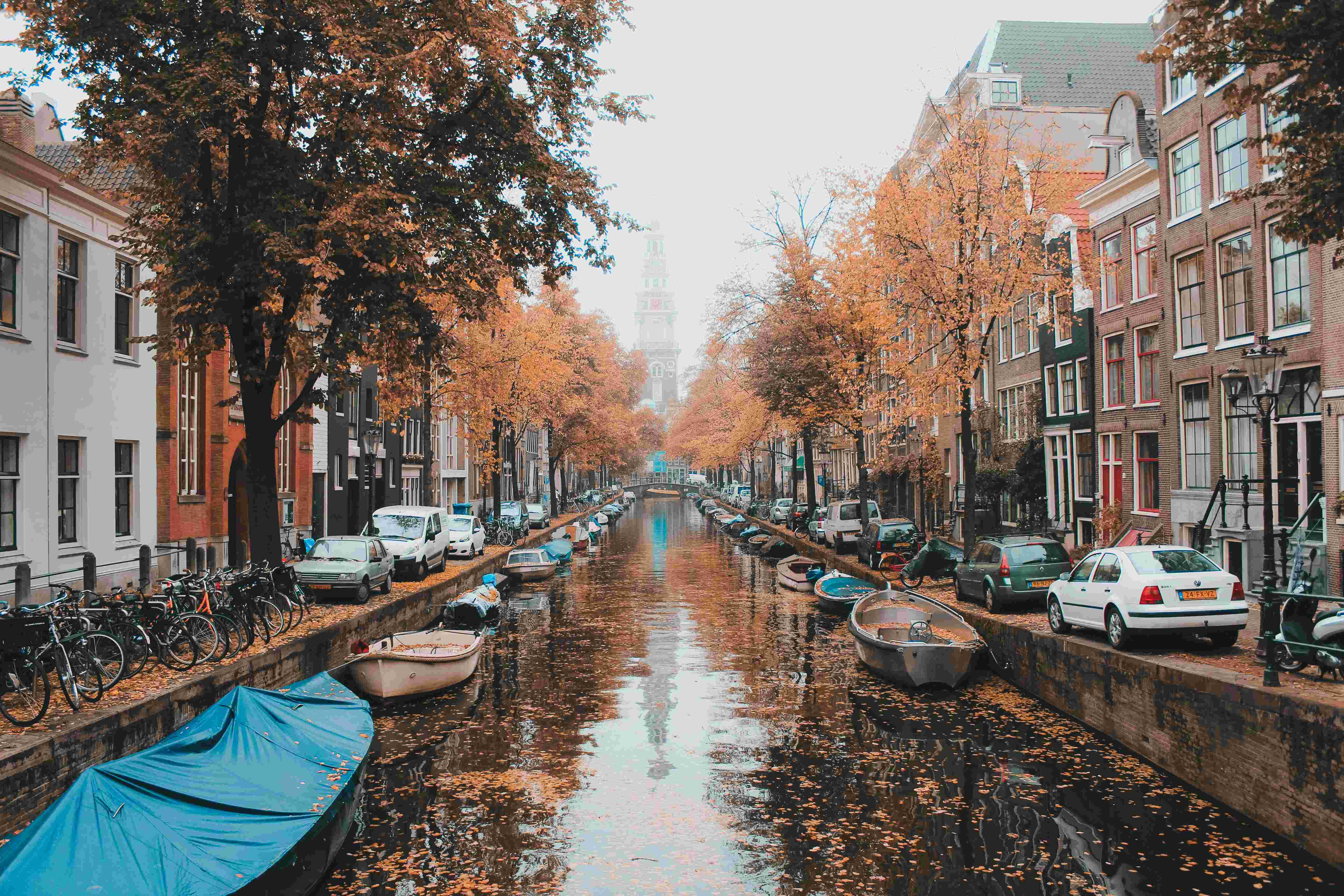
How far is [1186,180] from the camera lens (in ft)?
87.0

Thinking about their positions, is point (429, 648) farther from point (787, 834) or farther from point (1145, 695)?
point (1145, 695)

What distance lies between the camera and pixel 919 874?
33.7ft

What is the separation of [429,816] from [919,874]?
5.48 metres

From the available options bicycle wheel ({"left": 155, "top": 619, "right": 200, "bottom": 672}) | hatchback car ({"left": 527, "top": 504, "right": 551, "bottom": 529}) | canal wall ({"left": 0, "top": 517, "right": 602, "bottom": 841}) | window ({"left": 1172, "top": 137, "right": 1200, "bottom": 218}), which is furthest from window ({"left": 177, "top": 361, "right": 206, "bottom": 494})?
hatchback car ({"left": 527, "top": 504, "right": 551, "bottom": 529})

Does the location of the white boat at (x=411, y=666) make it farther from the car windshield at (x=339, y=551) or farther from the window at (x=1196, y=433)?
the window at (x=1196, y=433)

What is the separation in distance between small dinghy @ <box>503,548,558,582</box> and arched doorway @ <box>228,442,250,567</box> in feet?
36.7

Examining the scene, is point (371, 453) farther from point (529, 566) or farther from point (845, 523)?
point (845, 523)

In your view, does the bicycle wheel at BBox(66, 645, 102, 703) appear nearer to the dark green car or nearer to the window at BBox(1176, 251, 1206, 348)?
the dark green car

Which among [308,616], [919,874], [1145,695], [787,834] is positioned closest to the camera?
[919,874]

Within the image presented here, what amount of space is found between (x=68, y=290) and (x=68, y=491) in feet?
13.8

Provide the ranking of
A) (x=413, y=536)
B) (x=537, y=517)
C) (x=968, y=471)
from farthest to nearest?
1. (x=537, y=517)
2. (x=413, y=536)
3. (x=968, y=471)

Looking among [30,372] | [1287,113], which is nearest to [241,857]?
[1287,113]

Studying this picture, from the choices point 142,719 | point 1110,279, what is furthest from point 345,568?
point 1110,279

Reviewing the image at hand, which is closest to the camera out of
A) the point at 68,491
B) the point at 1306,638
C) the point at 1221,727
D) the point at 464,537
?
the point at 1221,727
